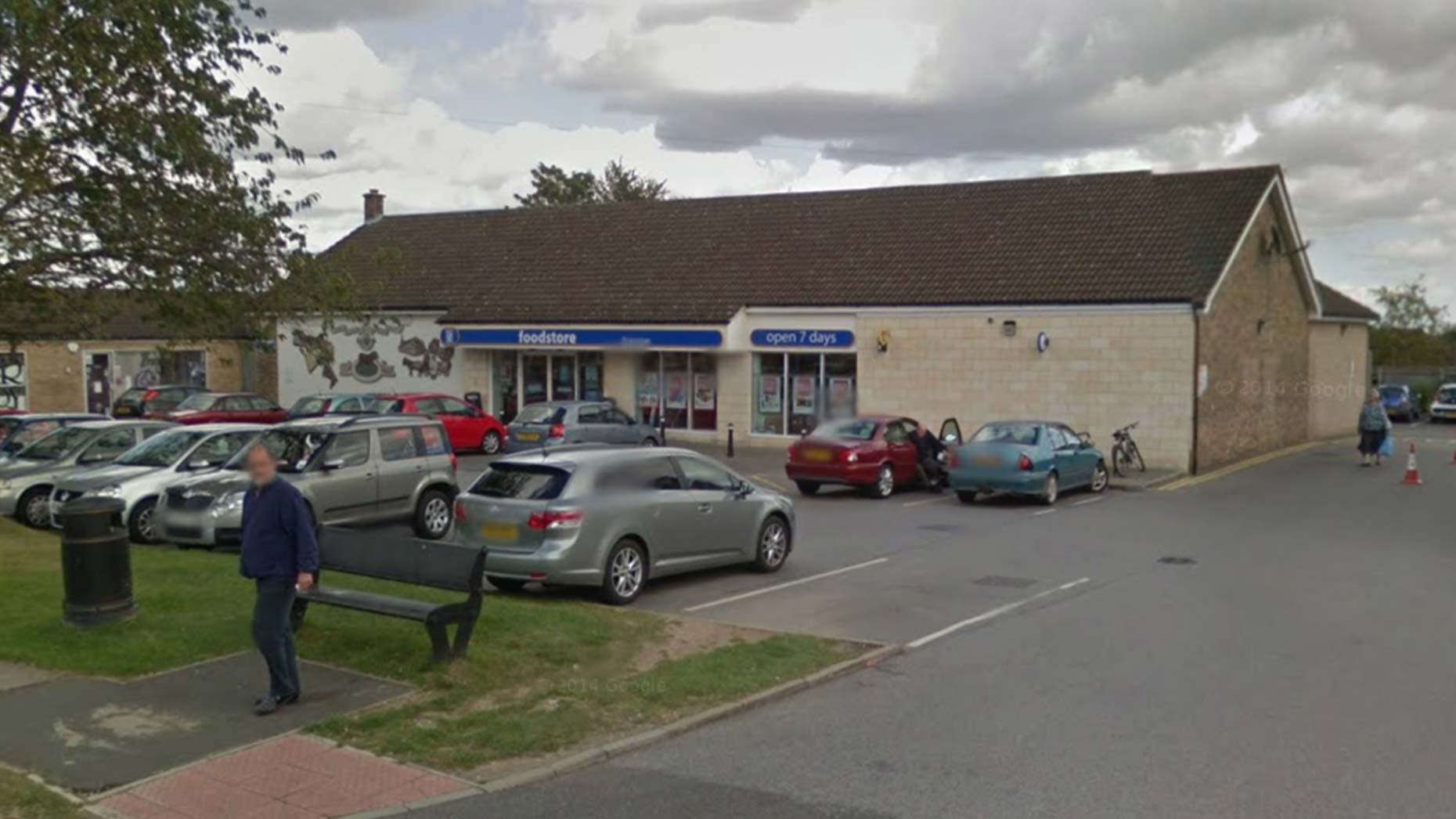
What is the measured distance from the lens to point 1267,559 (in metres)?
15.2

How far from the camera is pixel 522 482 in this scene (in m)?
12.0

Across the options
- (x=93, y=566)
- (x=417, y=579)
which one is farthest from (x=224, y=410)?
(x=417, y=579)

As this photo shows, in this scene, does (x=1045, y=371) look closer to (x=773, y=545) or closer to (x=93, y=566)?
(x=773, y=545)

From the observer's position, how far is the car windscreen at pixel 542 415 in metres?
26.9

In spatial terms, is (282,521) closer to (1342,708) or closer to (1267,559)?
(1342,708)

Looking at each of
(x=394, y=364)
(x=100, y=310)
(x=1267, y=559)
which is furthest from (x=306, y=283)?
(x=394, y=364)

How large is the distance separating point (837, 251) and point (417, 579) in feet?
82.2

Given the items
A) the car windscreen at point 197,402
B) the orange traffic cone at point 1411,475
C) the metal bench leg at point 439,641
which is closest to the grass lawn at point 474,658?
the metal bench leg at point 439,641

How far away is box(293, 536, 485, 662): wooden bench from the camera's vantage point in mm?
8578

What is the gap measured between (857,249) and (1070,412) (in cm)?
787

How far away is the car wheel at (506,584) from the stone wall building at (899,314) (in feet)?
39.6

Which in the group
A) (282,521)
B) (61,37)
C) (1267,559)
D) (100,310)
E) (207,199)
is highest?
(61,37)

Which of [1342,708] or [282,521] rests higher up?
[282,521]

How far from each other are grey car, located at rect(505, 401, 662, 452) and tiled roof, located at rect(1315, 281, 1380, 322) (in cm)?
2174
